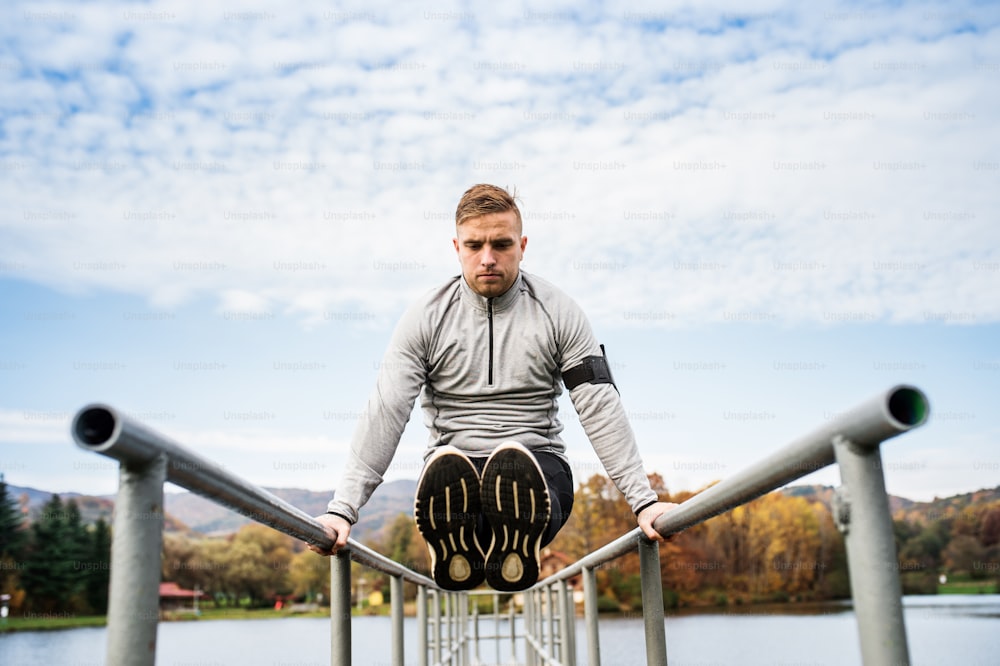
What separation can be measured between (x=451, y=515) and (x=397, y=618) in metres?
0.93

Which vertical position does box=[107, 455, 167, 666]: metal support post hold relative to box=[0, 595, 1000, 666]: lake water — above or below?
above

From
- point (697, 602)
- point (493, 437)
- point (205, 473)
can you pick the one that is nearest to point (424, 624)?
point (493, 437)

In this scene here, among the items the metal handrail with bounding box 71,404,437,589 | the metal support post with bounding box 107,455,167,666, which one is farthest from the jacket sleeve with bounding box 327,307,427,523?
the metal support post with bounding box 107,455,167,666

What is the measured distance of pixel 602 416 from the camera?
222 centimetres

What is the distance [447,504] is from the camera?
202 cm

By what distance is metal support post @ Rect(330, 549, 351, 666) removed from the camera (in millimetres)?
1829

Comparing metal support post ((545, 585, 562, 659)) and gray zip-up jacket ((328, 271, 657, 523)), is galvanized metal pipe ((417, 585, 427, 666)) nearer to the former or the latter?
metal support post ((545, 585, 562, 659))

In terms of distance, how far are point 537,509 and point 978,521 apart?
2018 cm

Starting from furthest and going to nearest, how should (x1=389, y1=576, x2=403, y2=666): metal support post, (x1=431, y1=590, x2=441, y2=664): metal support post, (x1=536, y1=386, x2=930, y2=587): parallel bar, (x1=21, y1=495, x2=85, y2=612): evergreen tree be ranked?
1. (x1=21, y1=495, x2=85, y2=612): evergreen tree
2. (x1=431, y1=590, x2=441, y2=664): metal support post
3. (x1=389, y1=576, x2=403, y2=666): metal support post
4. (x1=536, y1=386, x2=930, y2=587): parallel bar

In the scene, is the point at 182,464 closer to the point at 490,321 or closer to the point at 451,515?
the point at 451,515

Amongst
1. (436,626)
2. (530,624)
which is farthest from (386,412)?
(530,624)

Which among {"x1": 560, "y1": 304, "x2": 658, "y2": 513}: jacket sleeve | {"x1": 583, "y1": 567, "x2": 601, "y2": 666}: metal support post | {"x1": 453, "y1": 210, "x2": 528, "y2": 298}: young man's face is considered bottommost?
{"x1": 583, "y1": 567, "x2": 601, "y2": 666}: metal support post

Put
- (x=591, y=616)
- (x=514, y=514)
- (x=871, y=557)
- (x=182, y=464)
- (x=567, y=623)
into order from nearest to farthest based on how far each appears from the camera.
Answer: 1. (x=871, y=557)
2. (x=182, y=464)
3. (x=514, y=514)
4. (x=591, y=616)
5. (x=567, y=623)

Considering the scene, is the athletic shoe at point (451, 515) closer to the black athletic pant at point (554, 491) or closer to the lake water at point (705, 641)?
the black athletic pant at point (554, 491)
